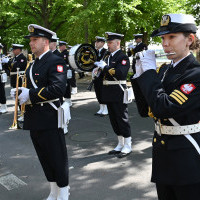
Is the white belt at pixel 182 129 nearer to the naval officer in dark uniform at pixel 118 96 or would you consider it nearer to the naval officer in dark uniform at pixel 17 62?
the naval officer in dark uniform at pixel 118 96

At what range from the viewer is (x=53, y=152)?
11.4ft

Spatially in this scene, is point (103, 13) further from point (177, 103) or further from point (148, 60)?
point (177, 103)

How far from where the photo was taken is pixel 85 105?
10.1 meters

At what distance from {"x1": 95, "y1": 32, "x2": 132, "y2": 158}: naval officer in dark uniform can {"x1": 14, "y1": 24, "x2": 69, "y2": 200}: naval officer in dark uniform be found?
190cm

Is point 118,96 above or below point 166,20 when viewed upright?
below

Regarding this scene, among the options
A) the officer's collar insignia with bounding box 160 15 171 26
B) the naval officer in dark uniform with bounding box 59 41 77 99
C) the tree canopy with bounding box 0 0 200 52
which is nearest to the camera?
the officer's collar insignia with bounding box 160 15 171 26

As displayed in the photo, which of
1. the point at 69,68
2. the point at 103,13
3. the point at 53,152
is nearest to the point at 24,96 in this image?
the point at 53,152

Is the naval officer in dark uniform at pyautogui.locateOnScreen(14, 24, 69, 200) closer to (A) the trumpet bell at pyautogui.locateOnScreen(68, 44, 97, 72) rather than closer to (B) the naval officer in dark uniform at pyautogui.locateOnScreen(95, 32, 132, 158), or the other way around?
(B) the naval officer in dark uniform at pyautogui.locateOnScreen(95, 32, 132, 158)

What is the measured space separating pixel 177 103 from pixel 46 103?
6.13 ft

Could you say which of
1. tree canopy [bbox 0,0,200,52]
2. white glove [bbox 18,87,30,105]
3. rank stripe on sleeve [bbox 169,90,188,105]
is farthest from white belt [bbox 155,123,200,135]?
tree canopy [bbox 0,0,200,52]

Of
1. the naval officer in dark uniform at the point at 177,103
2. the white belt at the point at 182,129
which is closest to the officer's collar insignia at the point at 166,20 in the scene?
the naval officer in dark uniform at the point at 177,103

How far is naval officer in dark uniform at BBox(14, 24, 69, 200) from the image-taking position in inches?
130

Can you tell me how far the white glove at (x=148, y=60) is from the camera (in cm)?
218

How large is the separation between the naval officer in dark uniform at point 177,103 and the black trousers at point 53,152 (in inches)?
59.5
